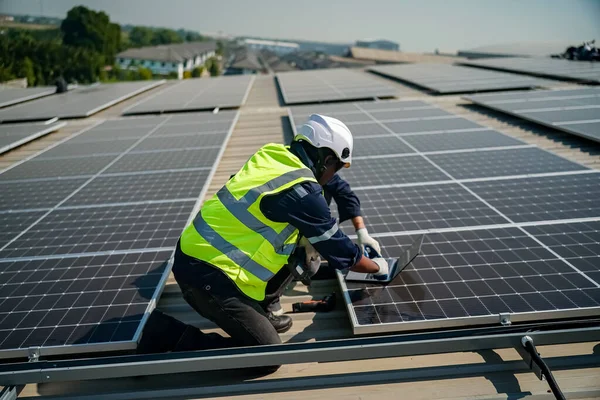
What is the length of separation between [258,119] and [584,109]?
29.7 ft

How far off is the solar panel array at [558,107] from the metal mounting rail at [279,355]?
6.92 metres

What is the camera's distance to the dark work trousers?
375 centimetres

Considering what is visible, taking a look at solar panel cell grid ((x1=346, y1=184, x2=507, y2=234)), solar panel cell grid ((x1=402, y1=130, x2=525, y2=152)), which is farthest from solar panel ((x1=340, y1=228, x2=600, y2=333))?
solar panel cell grid ((x1=402, y1=130, x2=525, y2=152))

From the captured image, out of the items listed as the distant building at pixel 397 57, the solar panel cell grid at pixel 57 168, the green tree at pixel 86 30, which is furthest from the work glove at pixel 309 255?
the green tree at pixel 86 30

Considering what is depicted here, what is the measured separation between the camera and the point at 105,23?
9575cm

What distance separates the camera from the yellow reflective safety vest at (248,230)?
3.80 meters

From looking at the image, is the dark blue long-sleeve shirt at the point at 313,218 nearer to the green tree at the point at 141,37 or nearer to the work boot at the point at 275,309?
the work boot at the point at 275,309

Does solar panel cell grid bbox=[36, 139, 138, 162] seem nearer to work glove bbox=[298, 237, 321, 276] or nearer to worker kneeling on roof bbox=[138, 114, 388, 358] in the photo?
worker kneeling on roof bbox=[138, 114, 388, 358]

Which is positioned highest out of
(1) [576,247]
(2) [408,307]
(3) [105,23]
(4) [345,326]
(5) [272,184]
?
(3) [105,23]

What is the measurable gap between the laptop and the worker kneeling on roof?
113 millimetres

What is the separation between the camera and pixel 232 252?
3846mm

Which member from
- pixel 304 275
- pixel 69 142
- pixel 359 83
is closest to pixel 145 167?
pixel 69 142

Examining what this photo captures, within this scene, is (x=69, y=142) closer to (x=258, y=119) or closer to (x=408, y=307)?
(x=258, y=119)

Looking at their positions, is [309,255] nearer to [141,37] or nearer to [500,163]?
[500,163]
